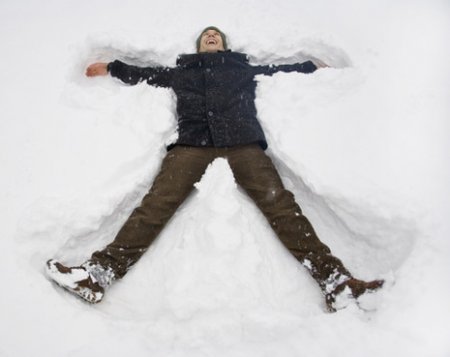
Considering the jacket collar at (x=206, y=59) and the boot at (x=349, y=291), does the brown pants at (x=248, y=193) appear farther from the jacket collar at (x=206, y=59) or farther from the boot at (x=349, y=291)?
the jacket collar at (x=206, y=59)

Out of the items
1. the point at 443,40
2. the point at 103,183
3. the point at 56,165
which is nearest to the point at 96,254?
the point at 103,183

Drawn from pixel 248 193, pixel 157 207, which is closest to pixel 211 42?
pixel 248 193

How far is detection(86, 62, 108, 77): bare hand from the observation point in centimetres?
243

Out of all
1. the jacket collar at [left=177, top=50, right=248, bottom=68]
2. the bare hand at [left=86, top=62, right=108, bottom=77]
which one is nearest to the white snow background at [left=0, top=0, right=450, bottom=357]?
the bare hand at [left=86, top=62, right=108, bottom=77]

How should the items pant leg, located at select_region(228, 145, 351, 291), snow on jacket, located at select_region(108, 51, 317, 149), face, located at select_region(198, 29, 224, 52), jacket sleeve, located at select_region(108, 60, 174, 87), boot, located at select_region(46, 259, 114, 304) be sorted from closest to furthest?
1. boot, located at select_region(46, 259, 114, 304)
2. pant leg, located at select_region(228, 145, 351, 291)
3. snow on jacket, located at select_region(108, 51, 317, 149)
4. jacket sleeve, located at select_region(108, 60, 174, 87)
5. face, located at select_region(198, 29, 224, 52)

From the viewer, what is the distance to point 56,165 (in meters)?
1.88

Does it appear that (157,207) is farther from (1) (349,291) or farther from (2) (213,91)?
(1) (349,291)

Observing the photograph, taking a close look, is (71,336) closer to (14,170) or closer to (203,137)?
(14,170)

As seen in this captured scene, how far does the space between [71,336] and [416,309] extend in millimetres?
1258

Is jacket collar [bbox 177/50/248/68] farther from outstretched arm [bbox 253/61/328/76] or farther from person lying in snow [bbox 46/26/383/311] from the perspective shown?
outstretched arm [bbox 253/61/328/76]

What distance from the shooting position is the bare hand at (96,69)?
243 cm

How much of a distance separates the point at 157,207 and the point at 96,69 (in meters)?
1.11

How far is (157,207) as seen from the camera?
187 cm

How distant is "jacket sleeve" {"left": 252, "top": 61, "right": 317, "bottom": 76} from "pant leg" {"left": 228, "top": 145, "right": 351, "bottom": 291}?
1.97 ft
